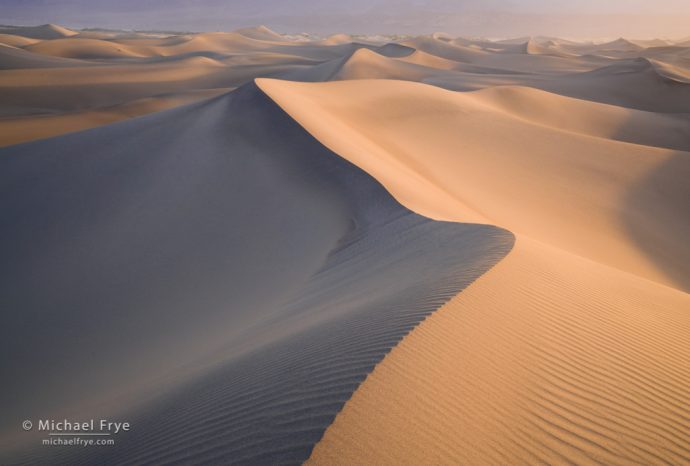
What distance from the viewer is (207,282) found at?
6023 mm

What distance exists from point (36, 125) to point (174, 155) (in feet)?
36.9

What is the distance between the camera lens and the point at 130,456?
8.61 feet

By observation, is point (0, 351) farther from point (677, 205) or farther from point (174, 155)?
point (677, 205)

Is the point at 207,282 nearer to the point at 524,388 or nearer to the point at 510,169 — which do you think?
the point at 524,388

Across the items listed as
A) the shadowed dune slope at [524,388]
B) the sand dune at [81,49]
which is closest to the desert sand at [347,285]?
the shadowed dune slope at [524,388]

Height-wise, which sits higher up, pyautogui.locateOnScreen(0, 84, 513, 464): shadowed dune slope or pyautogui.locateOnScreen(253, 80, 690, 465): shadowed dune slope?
pyautogui.locateOnScreen(253, 80, 690, 465): shadowed dune slope

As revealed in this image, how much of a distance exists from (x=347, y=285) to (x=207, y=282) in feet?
7.73

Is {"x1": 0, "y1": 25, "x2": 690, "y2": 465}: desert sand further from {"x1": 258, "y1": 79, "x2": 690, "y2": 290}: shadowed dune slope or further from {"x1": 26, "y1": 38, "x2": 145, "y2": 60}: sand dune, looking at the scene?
{"x1": 26, "y1": 38, "x2": 145, "y2": 60}: sand dune

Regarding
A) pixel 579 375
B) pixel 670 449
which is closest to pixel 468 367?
pixel 579 375

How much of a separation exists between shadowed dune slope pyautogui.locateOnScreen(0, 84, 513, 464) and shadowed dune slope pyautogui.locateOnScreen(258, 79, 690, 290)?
1.24m

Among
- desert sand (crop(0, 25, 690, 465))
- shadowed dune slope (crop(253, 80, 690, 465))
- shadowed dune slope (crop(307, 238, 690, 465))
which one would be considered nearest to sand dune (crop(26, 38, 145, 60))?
desert sand (crop(0, 25, 690, 465))

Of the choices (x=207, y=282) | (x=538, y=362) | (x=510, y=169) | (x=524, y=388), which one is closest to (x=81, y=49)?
(x=510, y=169)

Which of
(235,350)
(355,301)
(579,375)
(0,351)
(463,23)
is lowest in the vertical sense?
(0,351)

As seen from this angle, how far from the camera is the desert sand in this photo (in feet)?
7.52
